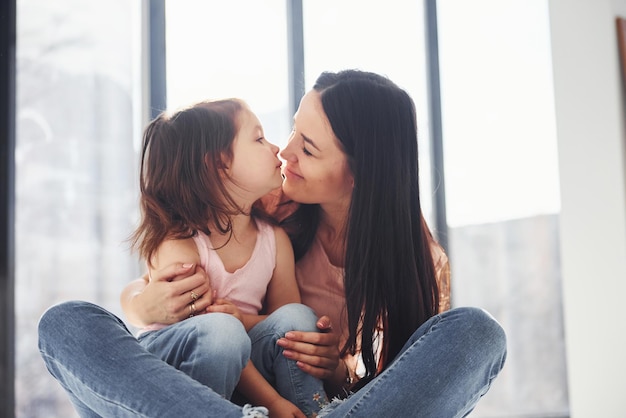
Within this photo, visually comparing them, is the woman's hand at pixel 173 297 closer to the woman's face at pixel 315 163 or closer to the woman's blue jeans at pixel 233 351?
the woman's blue jeans at pixel 233 351

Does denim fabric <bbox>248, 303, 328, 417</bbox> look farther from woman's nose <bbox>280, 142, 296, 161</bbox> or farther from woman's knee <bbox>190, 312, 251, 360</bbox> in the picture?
woman's nose <bbox>280, 142, 296, 161</bbox>

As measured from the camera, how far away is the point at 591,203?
3402mm

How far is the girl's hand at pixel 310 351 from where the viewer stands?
1.29m

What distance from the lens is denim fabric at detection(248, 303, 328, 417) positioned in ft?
4.21

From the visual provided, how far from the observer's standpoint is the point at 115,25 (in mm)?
2793

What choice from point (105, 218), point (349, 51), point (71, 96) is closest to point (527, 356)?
point (349, 51)

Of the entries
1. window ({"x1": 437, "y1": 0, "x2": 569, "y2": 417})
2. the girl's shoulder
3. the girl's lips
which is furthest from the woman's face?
window ({"x1": 437, "y1": 0, "x2": 569, "y2": 417})

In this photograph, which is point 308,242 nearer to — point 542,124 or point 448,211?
point 448,211

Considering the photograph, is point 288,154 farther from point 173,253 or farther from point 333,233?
point 173,253

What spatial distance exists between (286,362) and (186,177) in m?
0.40

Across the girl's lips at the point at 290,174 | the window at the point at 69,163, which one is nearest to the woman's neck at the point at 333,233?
the girl's lips at the point at 290,174

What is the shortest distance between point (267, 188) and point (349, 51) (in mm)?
1853

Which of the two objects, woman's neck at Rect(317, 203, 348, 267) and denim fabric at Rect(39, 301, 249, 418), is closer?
denim fabric at Rect(39, 301, 249, 418)

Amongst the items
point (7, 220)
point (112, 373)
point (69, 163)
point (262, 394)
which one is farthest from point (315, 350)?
point (69, 163)
